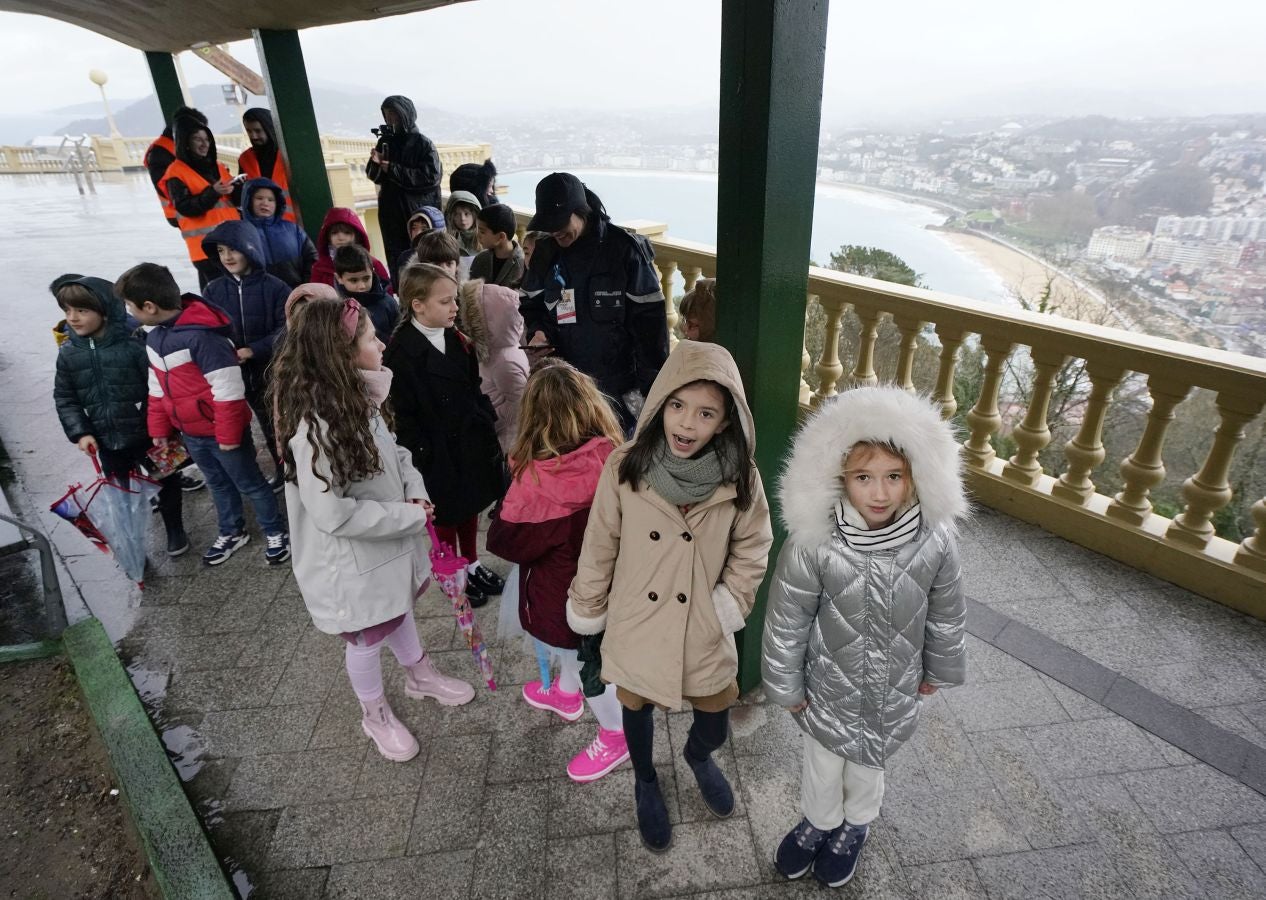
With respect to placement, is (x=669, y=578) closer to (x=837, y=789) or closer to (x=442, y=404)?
(x=837, y=789)

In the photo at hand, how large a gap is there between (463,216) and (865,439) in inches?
154

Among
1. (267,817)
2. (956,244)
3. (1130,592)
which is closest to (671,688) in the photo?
(267,817)

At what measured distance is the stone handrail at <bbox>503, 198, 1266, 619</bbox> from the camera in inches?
116

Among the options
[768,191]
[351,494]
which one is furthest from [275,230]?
[768,191]

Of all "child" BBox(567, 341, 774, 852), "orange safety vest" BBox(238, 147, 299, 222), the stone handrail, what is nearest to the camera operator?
"orange safety vest" BBox(238, 147, 299, 222)

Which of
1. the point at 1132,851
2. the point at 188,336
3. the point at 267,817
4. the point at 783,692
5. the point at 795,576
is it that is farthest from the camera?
the point at 188,336

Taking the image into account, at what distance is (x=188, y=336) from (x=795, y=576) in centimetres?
309

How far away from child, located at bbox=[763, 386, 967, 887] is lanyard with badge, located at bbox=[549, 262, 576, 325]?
186 centimetres

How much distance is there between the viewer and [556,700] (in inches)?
104

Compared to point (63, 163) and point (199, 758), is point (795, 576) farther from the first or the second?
point (63, 163)

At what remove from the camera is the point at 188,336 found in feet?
10.3

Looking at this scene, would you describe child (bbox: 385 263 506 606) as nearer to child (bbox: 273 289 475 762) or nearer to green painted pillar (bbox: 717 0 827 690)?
child (bbox: 273 289 475 762)

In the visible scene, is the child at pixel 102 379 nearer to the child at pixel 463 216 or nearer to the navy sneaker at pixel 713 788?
the child at pixel 463 216

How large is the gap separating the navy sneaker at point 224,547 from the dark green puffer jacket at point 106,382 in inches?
28.1
